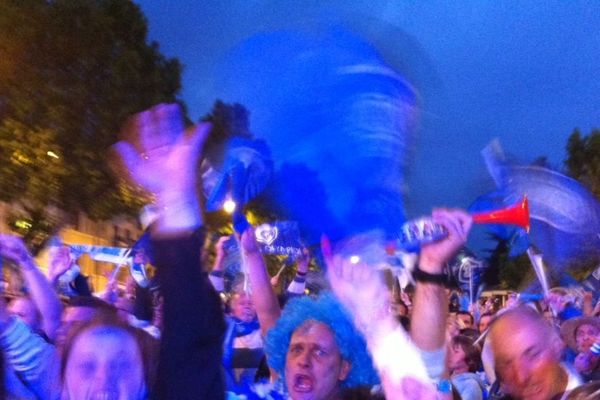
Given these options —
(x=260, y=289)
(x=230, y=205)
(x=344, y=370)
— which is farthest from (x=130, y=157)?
(x=230, y=205)

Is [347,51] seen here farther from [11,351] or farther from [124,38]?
[124,38]

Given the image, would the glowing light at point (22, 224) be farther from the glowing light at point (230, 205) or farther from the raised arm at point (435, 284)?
the raised arm at point (435, 284)

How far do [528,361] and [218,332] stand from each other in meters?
1.35

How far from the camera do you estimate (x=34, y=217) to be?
16.9 metres

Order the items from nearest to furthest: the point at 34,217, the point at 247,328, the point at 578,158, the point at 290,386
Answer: the point at 290,386
the point at 247,328
the point at 34,217
the point at 578,158

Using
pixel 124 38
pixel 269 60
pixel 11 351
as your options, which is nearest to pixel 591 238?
pixel 269 60

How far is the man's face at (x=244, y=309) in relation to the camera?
595 cm

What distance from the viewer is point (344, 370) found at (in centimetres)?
298

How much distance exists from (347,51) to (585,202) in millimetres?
2320

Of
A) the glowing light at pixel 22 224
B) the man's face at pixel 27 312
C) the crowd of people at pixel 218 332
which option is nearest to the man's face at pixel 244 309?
the crowd of people at pixel 218 332

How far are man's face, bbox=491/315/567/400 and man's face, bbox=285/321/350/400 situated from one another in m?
0.61

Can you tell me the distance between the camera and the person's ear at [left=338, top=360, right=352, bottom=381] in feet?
9.75

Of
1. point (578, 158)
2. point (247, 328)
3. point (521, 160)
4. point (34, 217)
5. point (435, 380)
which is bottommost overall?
point (435, 380)

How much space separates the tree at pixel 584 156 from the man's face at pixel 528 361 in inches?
948
